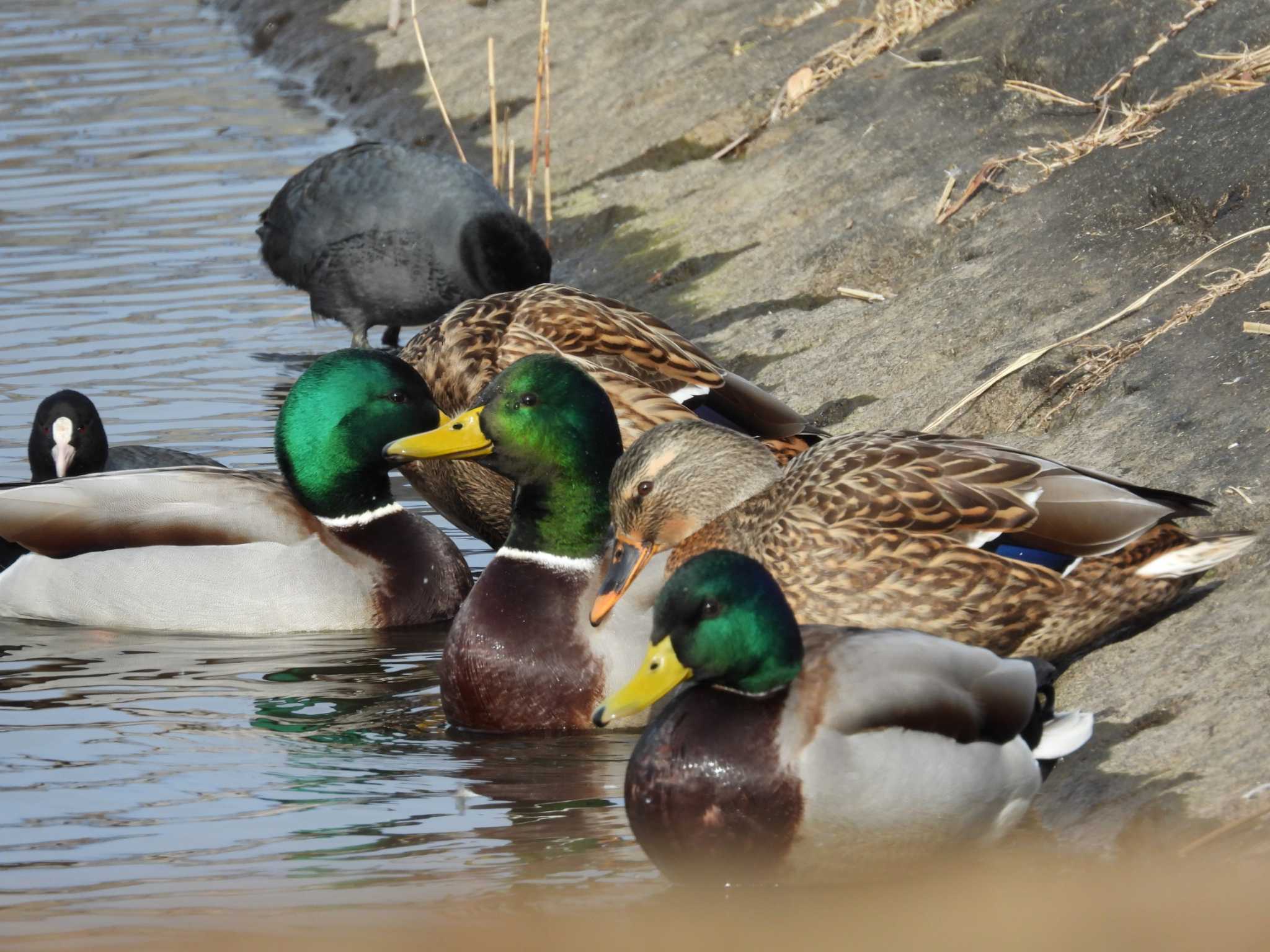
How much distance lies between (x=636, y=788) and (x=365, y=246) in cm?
661

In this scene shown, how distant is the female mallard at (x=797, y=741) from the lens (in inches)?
173

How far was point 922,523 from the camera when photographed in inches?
214

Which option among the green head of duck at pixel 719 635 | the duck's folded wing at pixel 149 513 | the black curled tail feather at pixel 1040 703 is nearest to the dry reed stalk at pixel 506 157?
the duck's folded wing at pixel 149 513

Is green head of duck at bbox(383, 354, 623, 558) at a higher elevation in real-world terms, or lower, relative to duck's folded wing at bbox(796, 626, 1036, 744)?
higher

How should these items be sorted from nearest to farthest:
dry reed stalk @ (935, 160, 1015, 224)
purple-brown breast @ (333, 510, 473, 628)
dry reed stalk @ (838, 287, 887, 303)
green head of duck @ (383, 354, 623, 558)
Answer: green head of duck @ (383, 354, 623, 558), purple-brown breast @ (333, 510, 473, 628), dry reed stalk @ (838, 287, 887, 303), dry reed stalk @ (935, 160, 1015, 224)

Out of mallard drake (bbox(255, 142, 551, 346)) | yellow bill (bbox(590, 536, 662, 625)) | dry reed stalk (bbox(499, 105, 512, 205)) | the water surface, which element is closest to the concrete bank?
dry reed stalk (bbox(499, 105, 512, 205))

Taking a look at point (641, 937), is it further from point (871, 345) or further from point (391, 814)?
point (871, 345)

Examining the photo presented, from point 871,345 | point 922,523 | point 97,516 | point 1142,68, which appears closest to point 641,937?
point 922,523

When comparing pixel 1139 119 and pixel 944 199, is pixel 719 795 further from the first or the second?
pixel 944 199

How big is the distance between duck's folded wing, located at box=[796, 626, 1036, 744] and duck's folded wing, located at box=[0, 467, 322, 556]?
305 centimetres

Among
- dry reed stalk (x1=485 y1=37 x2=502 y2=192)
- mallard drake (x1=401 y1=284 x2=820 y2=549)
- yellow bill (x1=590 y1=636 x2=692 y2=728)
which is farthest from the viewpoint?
dry reed stalk (x1=485 y1=37 x2=502 y2=192)

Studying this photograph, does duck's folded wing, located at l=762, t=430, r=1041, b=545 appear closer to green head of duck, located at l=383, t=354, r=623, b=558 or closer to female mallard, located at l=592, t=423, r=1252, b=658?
female mallard, located at l=592, t=423, r=1252, b=658

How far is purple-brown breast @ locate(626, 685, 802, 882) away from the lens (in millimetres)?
4387

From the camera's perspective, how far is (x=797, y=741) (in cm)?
443
